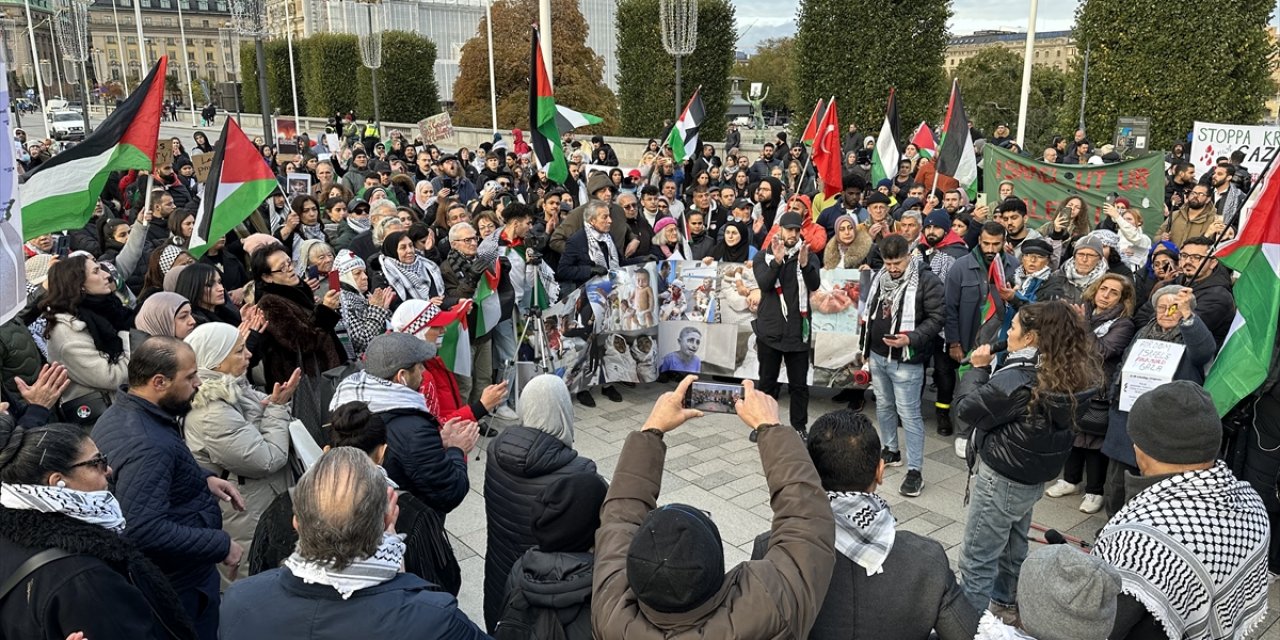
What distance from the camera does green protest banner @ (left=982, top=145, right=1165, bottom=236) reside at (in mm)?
9383

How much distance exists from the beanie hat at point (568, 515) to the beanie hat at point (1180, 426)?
188 centimetres

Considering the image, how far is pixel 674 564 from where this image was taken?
2.00 meters

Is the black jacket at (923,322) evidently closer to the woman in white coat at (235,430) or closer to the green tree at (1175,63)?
the woman in white coat at (235,430)

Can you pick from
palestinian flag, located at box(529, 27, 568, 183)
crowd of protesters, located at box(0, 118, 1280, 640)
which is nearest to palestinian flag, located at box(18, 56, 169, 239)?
crowd of protesters, located at box(0, 118, 1280, 640)

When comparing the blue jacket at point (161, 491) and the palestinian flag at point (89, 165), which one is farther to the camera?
the palestinian flag at point (89, 165)

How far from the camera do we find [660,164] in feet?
43.3

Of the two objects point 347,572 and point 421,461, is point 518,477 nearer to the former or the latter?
point 421,461

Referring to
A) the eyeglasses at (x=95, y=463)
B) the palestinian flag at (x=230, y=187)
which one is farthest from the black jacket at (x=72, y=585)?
the palestinian flag at (x=230, y=187)

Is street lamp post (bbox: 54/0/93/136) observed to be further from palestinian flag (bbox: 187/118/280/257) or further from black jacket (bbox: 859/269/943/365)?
black jacket (bbox: 859/269/943/365)

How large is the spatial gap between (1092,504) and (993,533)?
2.10m

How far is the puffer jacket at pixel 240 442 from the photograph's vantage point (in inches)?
146

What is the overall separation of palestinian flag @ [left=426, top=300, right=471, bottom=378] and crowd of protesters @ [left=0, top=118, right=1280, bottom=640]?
122 millimetres

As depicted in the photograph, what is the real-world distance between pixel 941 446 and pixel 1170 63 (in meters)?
20.0

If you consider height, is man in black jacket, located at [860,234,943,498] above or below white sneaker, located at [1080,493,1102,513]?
above
